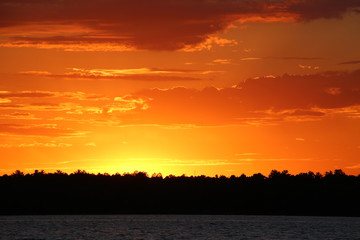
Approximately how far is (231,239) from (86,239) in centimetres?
2977

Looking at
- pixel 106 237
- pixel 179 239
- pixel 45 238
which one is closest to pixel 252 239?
pixel 179 239

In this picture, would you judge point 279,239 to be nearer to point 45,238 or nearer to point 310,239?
point 310,239

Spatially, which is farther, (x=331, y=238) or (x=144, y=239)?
(x=331, y=238)

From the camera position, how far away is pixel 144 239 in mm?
161000

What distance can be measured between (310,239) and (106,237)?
4322 cm

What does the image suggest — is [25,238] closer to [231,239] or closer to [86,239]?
[86,239]

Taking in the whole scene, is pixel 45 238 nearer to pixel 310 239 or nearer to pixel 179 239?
pixel 179 239

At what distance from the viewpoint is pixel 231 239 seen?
16662 centimetres

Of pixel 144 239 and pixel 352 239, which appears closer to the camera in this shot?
pixel 144 239

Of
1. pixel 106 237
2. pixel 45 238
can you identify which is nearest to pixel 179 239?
pixel 106 237

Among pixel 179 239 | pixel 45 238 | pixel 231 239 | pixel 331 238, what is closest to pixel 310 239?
pixel 331 238

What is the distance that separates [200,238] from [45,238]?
32072 mm

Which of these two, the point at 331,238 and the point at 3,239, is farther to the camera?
the point at 331,238

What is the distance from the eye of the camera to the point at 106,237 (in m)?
172
